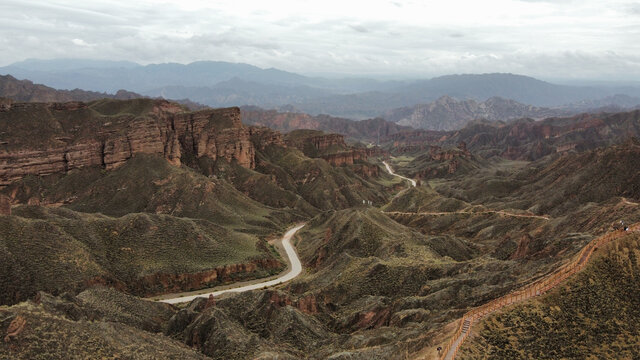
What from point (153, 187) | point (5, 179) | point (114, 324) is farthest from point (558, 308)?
point (5, 179)

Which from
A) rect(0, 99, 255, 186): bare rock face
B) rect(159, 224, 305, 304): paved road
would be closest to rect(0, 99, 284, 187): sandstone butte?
rect(0, 99, 255, 186): bare rock face

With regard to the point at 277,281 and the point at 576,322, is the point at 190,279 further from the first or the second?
the point at 576,322

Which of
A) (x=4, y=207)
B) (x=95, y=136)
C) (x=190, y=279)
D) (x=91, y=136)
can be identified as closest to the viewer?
(x=4, y=207)

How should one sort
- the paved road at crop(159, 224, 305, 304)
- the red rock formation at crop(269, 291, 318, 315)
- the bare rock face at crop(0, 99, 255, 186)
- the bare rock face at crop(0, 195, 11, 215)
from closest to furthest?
the red rock formation at crop(269, 291, 318, 315) → the bare rock face at crop(0, 195, 11, 215) → the paved road at crop(159, 224, 305, 304) → the bare rock face at crop(0, 99, 255, 186)

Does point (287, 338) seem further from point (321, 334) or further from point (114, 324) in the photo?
point (114, 324)

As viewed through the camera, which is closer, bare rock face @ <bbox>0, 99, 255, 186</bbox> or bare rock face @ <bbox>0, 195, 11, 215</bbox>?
bare rock face @ <bbox>0, 195, 11, 215</bbox>

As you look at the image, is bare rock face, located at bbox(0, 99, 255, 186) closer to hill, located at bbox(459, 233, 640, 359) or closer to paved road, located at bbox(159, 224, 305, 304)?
paved road, located at bbox(159, 224, 305, 304)

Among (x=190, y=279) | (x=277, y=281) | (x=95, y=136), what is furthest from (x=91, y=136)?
(x=277, y=281)

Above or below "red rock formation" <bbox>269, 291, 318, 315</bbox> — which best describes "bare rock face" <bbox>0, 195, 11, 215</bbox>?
above

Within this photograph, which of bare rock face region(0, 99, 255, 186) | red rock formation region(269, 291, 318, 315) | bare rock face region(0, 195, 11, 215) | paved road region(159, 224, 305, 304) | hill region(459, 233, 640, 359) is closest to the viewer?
hill region(459, 233, 640, 359)

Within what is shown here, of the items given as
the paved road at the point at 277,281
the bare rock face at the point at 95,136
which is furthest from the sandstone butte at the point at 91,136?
the paved road at the point at 277,281
